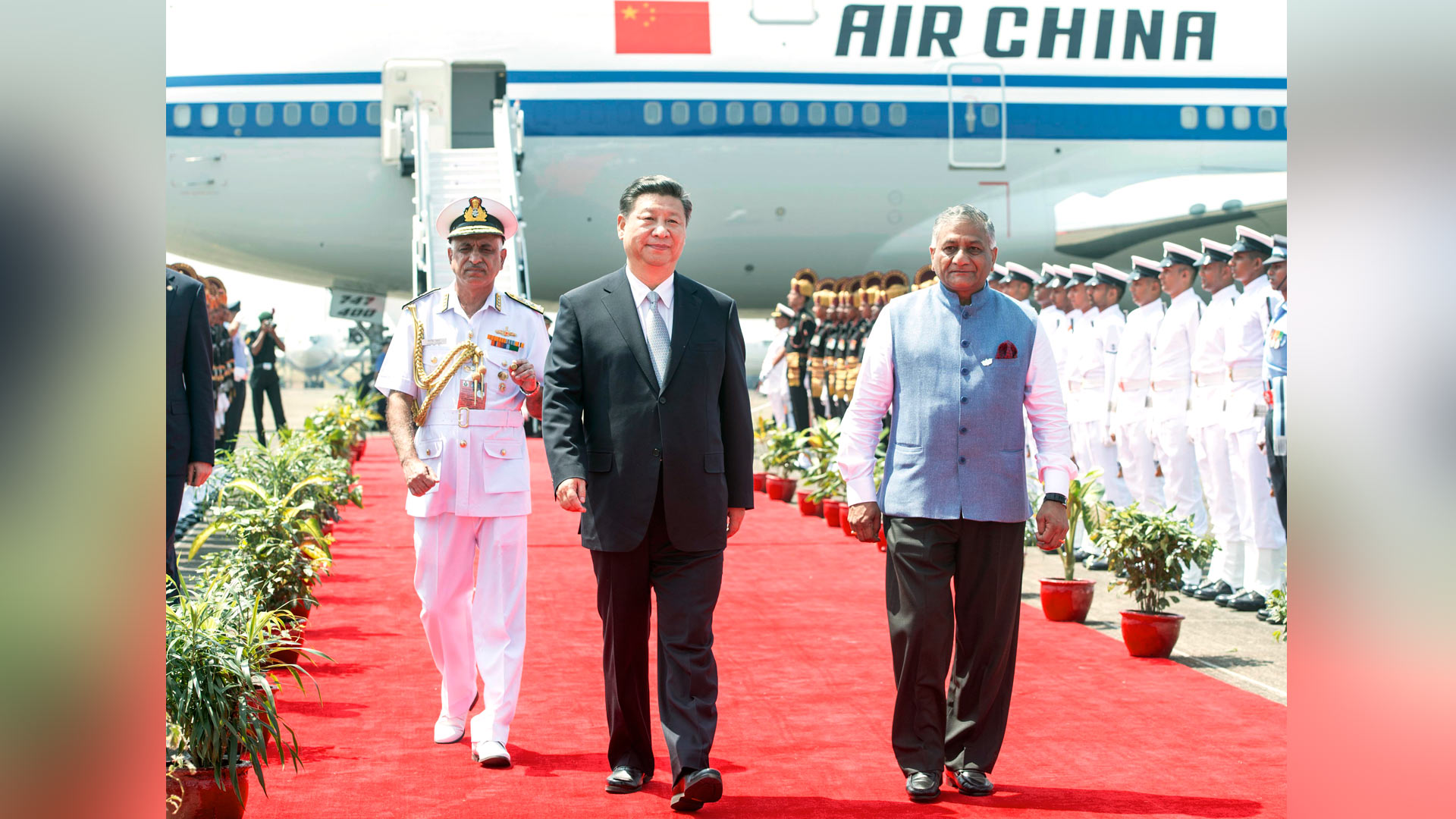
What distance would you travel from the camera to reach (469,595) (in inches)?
149

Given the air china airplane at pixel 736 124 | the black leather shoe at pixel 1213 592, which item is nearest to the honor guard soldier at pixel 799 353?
the air china airplane at pixel 736 124

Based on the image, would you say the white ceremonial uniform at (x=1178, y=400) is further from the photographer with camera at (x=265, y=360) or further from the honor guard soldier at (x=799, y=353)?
the photographer with camera at (x=265, y=360)

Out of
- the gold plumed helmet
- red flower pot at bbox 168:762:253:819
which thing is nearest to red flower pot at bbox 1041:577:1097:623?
red flower pot at bbox 168:762:253:819

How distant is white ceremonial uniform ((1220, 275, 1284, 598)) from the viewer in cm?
603

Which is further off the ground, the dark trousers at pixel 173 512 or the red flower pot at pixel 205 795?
the dark trousers at pixel 173 512

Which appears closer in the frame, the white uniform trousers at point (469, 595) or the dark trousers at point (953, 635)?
the dark trousers at point (953, 635)

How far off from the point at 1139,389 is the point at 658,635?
5.08 m

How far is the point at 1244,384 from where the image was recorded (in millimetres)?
6312

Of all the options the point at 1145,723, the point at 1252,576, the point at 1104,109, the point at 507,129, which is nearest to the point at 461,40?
the point at 507,129

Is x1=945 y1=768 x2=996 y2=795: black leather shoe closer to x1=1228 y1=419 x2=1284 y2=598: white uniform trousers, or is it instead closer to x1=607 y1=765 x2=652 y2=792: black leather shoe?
x1=607 y1=765 x2=652 y2=792: black leather shoe

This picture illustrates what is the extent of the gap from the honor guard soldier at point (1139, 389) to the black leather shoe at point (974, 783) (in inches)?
180

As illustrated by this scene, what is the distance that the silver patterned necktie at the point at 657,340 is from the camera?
11.0 ft

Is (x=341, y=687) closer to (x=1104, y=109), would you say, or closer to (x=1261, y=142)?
(x=1104, y=109)
